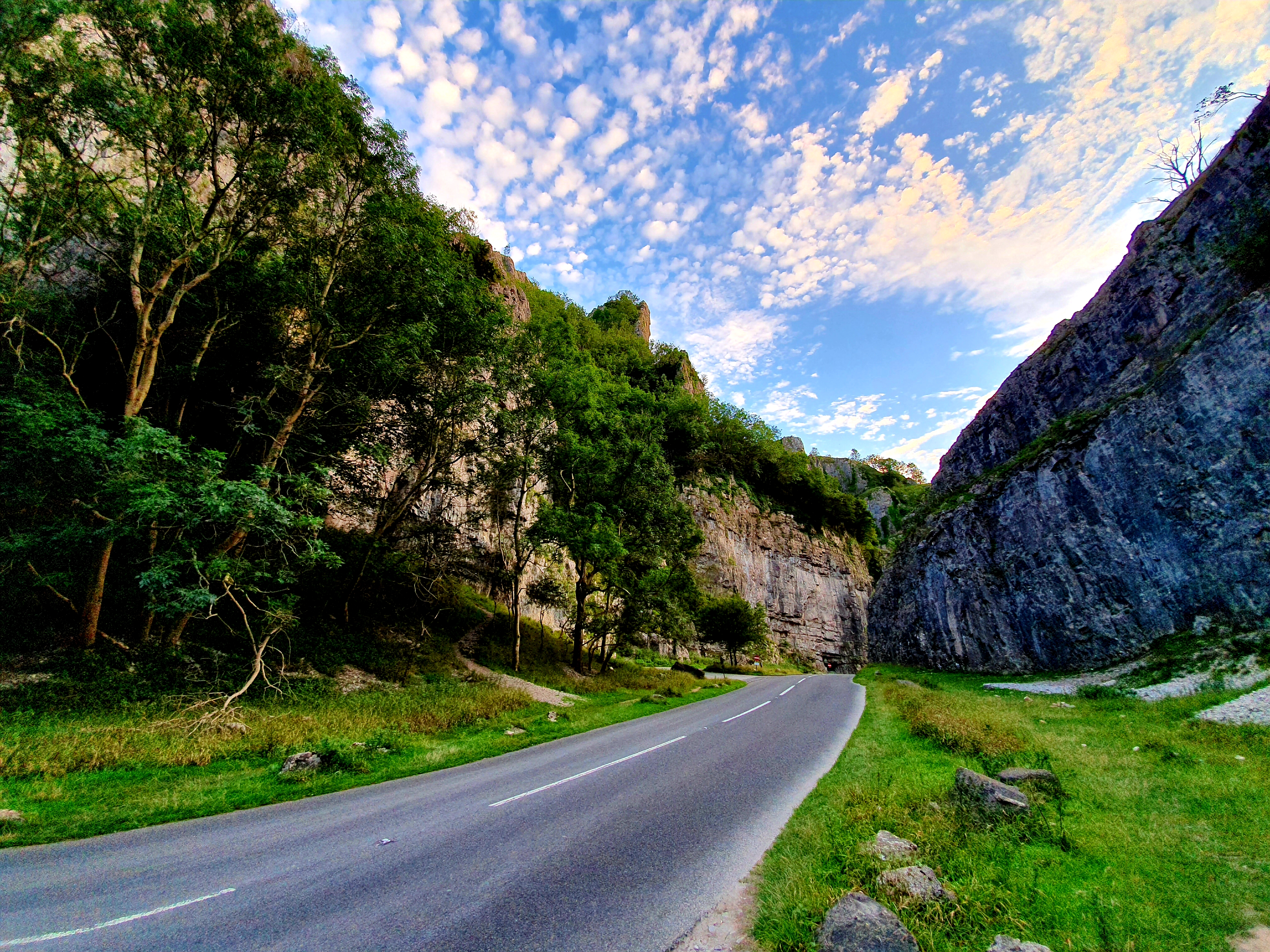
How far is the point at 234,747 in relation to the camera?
9.94 meters

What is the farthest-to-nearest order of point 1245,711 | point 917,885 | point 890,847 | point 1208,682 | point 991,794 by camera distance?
point 1208,682 < point 1245,711 < point 991,794 < point 890,847 < point 917,885

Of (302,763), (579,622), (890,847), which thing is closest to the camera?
(890,847)

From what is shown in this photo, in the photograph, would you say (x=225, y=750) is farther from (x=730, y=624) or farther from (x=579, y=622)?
(x=730, y=624)

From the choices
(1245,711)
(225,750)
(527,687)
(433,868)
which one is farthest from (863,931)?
(527,687)

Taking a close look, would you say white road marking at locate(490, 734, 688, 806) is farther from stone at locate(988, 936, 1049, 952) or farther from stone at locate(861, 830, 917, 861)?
stone at locate(988, 936, 1049, 952)

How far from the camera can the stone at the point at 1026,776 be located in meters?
6.60

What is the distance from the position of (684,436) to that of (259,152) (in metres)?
44.8

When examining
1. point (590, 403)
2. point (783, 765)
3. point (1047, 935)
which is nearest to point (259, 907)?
point (1047, 935)

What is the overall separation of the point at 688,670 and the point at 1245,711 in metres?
27.5

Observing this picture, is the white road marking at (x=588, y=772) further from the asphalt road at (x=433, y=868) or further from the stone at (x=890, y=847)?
the stone at (x=890, y=847)

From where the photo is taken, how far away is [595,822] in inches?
246

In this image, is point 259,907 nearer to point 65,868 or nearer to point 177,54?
point 65,868

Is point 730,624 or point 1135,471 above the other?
point 1135,471

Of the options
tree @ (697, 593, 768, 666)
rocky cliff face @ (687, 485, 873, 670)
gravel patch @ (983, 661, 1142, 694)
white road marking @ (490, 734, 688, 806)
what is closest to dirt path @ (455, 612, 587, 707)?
white road marking @ (490, 734, 688, 806)
